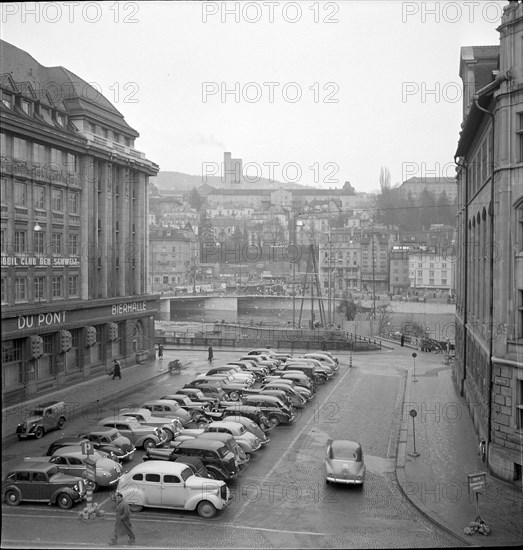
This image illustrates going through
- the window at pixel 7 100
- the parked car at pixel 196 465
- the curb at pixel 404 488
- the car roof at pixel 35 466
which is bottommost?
the curb at pixel 404 488

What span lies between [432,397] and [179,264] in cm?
8403

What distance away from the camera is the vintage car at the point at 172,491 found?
12703mm

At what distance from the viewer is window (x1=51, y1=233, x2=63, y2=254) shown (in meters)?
26.6

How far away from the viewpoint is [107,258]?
3078cm

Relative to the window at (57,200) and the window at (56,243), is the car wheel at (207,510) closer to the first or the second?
the window at (56,243)

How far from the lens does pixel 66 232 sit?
2755 centimetres

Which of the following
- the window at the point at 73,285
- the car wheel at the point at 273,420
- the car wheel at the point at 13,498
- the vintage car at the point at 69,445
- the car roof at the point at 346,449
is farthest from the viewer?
the window at the point at 73,285

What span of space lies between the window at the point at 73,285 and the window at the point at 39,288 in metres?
2.25

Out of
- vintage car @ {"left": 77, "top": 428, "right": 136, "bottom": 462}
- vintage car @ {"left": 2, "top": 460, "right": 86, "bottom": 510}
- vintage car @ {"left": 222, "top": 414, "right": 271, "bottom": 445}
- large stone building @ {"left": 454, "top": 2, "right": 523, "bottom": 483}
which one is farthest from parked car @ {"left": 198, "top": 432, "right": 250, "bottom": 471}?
large stone building @ {"left": 454, "top": 2, "right": 523, "bottom": 483}

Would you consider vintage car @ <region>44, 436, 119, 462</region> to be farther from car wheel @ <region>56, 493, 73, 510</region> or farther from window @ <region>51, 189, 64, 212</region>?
window @ <region>51, 189, 64, 212</region>

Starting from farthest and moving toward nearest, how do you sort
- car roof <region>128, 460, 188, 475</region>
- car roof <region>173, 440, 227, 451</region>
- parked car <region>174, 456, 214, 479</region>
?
car roof <region>173, 440, 227, 451</region> → parked car <region>174, 456, 214, 479</region> → car roof <region>128, 460, 188, 475</region>

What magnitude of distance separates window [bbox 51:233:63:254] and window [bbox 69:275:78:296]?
4.66ft

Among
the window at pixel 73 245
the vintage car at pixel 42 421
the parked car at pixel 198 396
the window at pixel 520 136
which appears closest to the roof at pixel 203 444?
the vintage car at pixel 42 421

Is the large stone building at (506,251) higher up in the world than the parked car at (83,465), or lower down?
higher up
